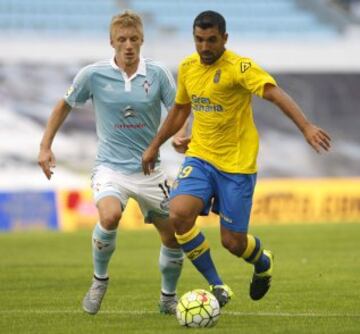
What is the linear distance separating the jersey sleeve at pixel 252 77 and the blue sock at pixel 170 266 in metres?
1.65

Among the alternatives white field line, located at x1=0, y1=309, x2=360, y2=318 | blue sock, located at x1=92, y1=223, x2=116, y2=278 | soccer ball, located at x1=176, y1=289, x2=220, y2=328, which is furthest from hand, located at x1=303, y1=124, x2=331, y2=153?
blue sock, located at x1=92, y1=223, x2=116, y2=278

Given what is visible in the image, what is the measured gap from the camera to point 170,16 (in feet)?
110

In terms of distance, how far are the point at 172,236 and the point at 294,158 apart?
23.6 m

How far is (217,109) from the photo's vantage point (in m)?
9.30

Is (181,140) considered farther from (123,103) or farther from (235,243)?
(235,243)

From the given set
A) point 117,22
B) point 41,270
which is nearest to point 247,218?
point 117,22

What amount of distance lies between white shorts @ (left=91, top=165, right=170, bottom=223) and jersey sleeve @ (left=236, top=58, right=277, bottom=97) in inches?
49.3

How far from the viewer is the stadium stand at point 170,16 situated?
32.0 meters

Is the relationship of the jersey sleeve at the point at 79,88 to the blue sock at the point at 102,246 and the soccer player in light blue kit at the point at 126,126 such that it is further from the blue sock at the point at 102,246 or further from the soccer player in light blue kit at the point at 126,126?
the blue sock at the point at 102,246

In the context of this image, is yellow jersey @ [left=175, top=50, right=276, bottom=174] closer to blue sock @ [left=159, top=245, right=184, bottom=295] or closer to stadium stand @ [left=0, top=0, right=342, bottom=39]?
blue sock @ [left=159, top=245, right=184, bottom=295]

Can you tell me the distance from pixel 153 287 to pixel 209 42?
4.13 m

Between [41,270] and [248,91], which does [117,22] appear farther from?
[41,270]

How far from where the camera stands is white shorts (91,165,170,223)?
963 centimetres

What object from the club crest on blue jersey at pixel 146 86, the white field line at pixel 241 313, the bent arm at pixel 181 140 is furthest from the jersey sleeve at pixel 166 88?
the white field line at pixel 241 313
